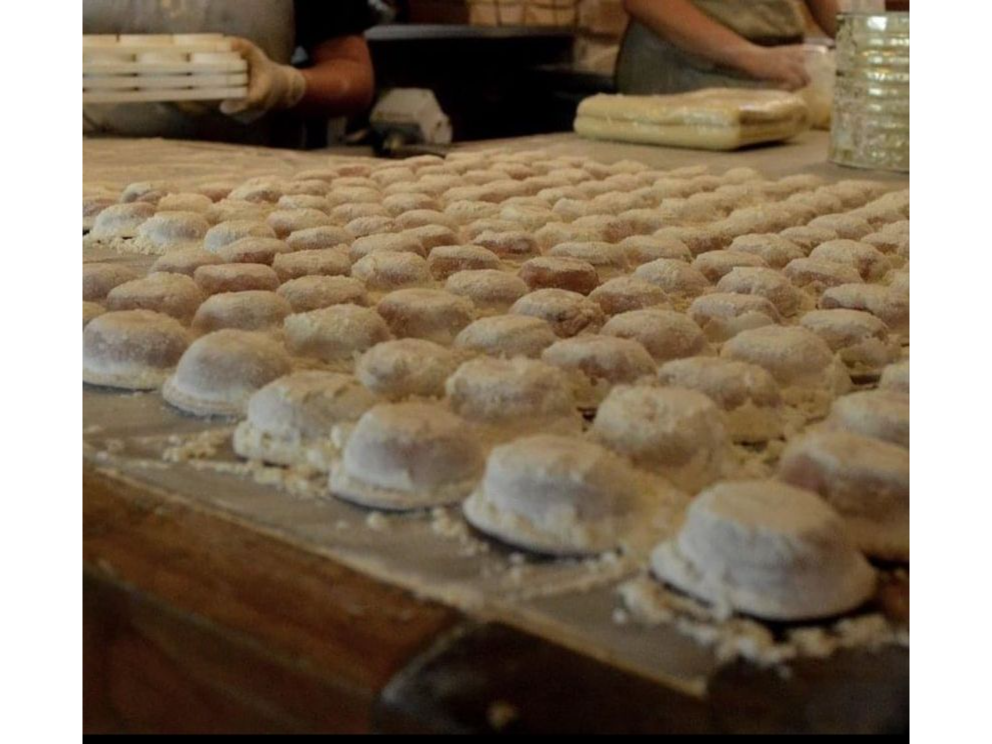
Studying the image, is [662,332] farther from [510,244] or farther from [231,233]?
[231,233]

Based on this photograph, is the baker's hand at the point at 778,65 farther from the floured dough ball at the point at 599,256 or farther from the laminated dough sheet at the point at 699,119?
the floured dough ball at the point at 599,256

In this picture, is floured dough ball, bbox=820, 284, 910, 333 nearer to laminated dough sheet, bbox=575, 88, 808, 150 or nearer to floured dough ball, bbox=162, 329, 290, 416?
floured dough ball, bbox=162, 329, 290, 416

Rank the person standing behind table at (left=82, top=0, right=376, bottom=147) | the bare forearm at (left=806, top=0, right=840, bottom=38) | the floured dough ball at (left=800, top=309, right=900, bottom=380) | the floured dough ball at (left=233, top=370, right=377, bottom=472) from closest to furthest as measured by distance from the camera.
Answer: the floured dough ball at (left=233, top=370, right=377, bottom=472) < the floured dough ball at (left=800, top=309, right=900, bottom=380) < the person standing behind table at (left=82, top=0, right=376, bottom=147) < the bare forearm at (left=806, top=0, right=840, bottom=38)

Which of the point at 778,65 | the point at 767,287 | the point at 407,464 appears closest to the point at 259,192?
the point at 767,287

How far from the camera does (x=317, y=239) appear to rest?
1360mm

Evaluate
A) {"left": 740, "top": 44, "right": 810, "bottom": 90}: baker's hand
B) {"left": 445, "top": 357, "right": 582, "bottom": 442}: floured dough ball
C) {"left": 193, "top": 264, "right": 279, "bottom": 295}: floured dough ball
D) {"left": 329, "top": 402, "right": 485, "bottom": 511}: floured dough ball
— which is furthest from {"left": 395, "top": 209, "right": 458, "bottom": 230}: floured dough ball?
{"left": 740, "top": 44, "right": 810, "bottom": 90}: baker's hand

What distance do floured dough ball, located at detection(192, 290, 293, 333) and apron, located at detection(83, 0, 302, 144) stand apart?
1598mm

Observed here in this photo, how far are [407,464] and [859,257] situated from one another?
0.81 meters

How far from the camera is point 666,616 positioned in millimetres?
555

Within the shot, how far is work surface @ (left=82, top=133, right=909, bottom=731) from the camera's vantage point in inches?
19.2

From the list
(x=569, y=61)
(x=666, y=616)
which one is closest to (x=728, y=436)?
(x=666, y=616)

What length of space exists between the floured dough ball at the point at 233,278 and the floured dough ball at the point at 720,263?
0.50 meters

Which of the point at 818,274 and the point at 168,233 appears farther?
the point at 168,233

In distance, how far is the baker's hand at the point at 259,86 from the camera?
2.49 metres
